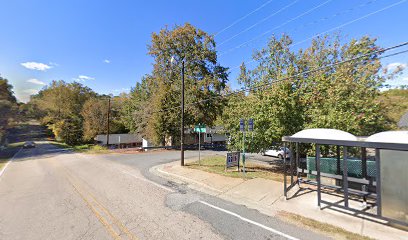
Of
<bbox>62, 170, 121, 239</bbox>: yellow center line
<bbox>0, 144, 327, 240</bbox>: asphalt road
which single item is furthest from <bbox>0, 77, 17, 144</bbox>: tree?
<bbox>62, 170, 121, 239</bbox>: yellow center line

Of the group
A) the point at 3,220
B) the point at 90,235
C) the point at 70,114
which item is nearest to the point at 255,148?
the point at 90,235

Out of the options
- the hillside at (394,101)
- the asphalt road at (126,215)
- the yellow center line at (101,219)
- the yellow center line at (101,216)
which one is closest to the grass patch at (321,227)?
the asphalt road at (126,215)

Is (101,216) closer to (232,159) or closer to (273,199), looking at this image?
(273,199)

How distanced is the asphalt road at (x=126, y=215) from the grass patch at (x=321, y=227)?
1.09ft

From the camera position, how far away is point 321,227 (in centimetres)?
552

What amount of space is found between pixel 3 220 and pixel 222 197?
7.24 meters

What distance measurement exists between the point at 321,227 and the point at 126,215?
19.0 ft

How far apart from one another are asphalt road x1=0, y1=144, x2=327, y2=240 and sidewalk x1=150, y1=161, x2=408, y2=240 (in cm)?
72

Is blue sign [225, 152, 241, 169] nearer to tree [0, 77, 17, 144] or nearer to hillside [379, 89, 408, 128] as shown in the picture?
hillside [379, 89, 408, 128]

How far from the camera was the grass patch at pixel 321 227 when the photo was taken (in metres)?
5.04

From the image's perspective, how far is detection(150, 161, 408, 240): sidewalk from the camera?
213 inches

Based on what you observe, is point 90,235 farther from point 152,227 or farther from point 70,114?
point 70,114

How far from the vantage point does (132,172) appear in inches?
508

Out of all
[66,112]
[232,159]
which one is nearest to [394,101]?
[232,159]
